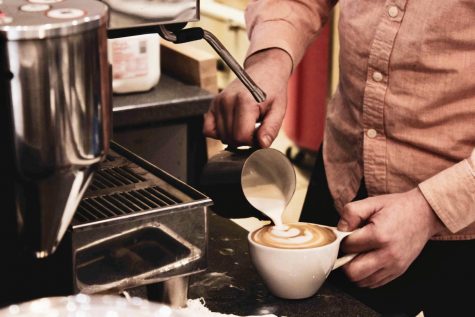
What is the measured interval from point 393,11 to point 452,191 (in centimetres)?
33

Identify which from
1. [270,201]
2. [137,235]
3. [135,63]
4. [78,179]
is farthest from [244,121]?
[135,63]

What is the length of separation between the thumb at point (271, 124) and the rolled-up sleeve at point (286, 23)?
19cm

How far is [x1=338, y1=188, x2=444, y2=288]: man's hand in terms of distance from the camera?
1248mm

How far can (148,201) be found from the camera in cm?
110

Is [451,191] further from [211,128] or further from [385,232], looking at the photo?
[211,128]

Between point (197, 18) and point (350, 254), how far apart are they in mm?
446

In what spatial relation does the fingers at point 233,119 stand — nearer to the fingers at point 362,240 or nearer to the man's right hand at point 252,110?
the man's right hand at point 252,110

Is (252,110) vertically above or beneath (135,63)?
above

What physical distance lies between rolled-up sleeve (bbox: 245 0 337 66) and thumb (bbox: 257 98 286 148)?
0.19 m

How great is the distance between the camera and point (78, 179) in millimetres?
828

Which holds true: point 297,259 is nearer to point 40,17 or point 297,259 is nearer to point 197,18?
point 197,18

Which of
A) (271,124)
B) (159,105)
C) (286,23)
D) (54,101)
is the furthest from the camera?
(159,105)

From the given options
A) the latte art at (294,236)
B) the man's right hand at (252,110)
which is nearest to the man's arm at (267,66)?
the man's right hand at (252,110)

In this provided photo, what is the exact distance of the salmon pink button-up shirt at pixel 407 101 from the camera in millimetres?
1363
